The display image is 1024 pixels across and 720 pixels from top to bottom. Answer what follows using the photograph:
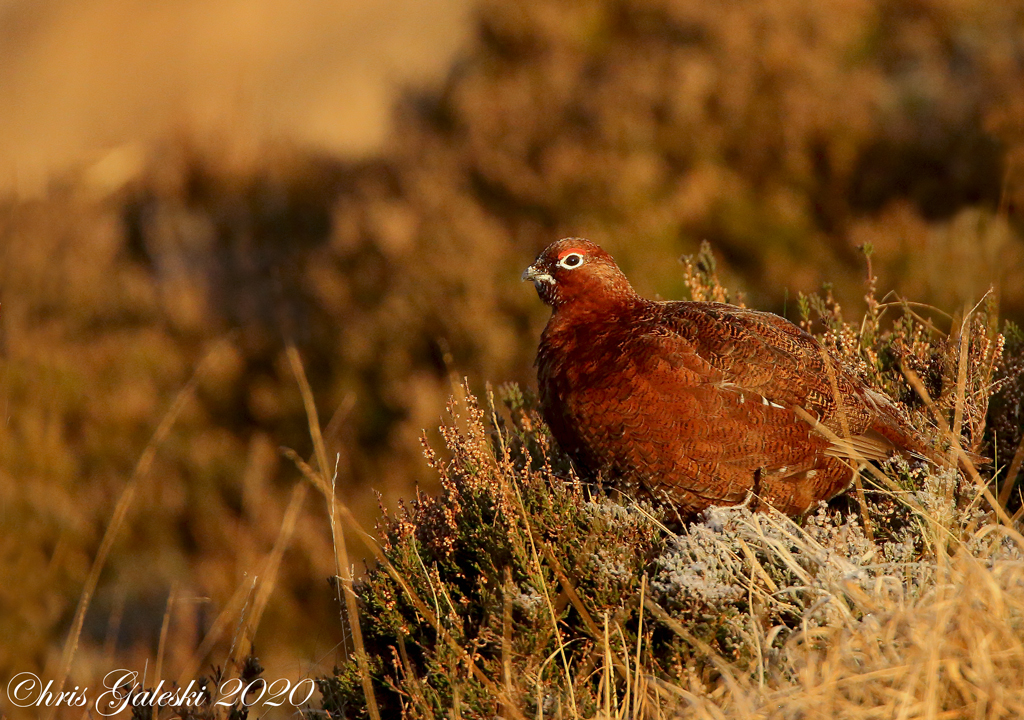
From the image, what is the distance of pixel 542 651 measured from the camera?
2.66m

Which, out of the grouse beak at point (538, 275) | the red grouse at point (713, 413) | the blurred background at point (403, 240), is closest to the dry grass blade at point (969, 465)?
the red grouse at point (713, 413)

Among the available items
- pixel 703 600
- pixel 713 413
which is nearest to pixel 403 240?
pixel 713 413

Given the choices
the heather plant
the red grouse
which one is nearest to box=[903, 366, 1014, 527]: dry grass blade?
the heather plant

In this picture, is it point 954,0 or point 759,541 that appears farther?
point 954,0

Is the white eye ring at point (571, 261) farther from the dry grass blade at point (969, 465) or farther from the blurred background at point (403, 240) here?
the blurred background at point (403, 240)

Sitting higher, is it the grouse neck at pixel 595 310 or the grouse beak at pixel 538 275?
the grouse beak at pixel 538 275

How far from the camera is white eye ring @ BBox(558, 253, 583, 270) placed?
3.66 meters

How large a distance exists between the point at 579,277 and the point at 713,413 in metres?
0.81

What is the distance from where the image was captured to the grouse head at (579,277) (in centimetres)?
362

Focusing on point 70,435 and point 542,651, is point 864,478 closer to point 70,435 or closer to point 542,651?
point 542,651

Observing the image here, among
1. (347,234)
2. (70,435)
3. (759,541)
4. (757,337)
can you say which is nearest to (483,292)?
(347,234)

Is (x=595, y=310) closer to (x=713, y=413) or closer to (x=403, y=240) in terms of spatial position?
(x=713, y=413)

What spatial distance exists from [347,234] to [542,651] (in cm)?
679

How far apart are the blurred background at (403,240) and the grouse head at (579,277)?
2.73 meters
